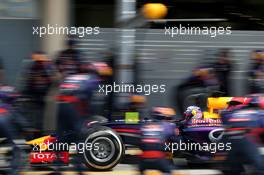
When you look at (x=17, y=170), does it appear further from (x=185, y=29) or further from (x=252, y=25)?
(x=252, y=25)

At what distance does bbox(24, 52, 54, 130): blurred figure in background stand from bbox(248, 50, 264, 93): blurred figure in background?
3.19 m

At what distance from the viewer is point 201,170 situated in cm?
927

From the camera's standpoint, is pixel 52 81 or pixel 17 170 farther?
pixel 52 81

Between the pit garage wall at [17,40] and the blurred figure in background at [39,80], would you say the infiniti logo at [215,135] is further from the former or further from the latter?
the pit garage wall at [17,40]

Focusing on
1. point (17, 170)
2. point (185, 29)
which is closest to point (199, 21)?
point (185, 29)

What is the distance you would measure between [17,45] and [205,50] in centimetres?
350

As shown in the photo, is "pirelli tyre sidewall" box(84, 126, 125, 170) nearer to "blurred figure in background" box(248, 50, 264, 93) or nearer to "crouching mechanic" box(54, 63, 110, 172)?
"crouching mechanic" box(54, 63, 110, 172)

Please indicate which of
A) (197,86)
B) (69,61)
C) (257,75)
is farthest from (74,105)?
(257,75)

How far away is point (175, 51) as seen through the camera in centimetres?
1195

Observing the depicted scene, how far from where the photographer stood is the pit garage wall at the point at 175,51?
11.7 m

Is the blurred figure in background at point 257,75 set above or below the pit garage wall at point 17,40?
below

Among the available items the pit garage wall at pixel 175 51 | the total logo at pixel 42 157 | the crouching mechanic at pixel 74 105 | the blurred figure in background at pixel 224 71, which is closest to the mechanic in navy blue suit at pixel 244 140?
the crouching mechanic at pixel 74 105

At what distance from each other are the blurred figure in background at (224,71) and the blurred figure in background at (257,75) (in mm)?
484

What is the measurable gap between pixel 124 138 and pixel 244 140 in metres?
3.18
